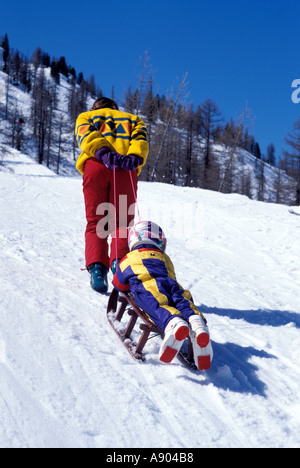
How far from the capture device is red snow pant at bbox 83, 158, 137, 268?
3.30 m

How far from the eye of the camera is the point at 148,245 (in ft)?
9.01

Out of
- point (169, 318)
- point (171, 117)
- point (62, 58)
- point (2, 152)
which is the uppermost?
point (62, 58)

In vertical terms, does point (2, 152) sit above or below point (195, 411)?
above

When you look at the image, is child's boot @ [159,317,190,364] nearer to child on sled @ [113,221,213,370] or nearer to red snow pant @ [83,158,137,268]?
child on sled @ [113,221,213,370]

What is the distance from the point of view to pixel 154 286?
2.28 metres

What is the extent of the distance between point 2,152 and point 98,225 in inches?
877

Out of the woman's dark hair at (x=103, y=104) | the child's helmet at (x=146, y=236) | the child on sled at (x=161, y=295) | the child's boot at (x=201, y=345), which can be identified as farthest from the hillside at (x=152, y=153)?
the child's boot at (x=201, y=345)

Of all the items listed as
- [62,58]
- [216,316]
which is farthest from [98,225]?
[62,58]

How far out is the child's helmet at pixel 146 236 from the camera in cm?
276

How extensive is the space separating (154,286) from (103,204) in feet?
4.55

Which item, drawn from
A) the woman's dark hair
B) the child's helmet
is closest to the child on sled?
the child's helmet

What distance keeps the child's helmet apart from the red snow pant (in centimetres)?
43
